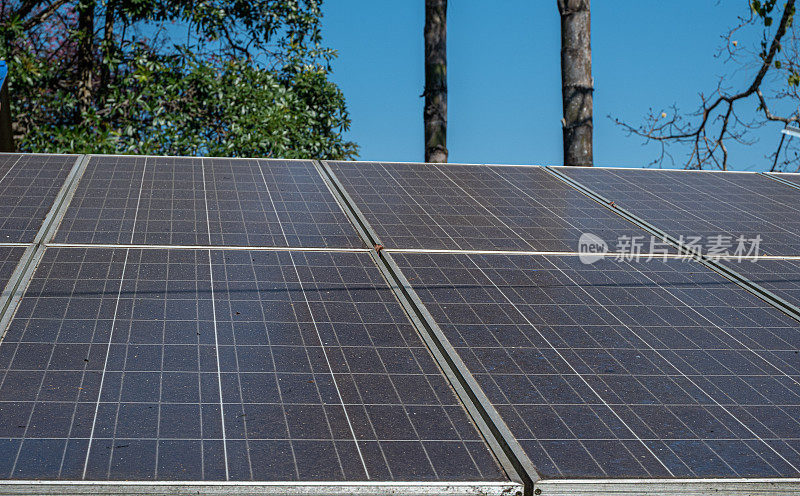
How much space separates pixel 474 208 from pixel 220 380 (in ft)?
8.36

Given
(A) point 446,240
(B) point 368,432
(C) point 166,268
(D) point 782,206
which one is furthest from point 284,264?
(D) point 782,206

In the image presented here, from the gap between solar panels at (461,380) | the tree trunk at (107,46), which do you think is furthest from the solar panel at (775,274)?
the tree trunk at (107,46)

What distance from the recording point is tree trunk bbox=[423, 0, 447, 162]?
11.4 m

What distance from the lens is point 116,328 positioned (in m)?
3.00

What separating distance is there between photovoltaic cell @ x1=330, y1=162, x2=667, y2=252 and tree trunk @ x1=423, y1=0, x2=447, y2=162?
543 centimetres

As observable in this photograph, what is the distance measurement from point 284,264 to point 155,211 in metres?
1.03

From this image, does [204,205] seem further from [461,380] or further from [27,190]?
[461,380]

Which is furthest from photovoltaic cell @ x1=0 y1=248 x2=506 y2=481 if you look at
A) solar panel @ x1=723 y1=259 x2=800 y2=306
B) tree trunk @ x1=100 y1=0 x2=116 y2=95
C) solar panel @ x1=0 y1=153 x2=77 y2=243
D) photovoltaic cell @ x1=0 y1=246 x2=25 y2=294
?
tree trunk @ x1=100 y1=0 x2=116 y2=95

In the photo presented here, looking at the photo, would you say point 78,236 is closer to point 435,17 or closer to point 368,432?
point 368,432

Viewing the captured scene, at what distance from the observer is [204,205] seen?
4.57 metres

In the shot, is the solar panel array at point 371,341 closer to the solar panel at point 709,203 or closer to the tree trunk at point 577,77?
the solar panel at point 709,203

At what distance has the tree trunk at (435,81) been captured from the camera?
11.4 m

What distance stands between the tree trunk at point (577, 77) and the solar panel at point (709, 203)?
3782mm

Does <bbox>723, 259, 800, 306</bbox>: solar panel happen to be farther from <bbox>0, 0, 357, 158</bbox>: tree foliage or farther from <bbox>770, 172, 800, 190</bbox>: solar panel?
<bbox>0, 0, 357, 158</bbox>: tree foliage
